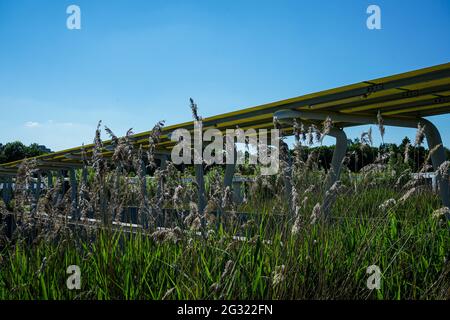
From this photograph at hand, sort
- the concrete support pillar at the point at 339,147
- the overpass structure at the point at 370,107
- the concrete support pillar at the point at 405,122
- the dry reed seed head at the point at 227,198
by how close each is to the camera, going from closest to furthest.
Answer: the dry reed seed head at the point at 227,198 < the overpass structure at the point at 370,107 < the concrete support pillar at the point at 405,122 < the concrete support pillar at the point at 339,147

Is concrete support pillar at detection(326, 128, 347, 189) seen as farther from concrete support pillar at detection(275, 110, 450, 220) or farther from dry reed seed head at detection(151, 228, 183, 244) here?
dry reed seed head at detection(151, 228, 183, 244)

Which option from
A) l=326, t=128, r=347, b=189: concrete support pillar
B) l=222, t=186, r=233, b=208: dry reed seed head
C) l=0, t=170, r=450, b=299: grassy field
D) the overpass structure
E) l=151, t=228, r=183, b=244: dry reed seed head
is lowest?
l=0, t=170, r=450, b=299: grassy field

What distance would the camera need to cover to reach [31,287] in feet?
8.95

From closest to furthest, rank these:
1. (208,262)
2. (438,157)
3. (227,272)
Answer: (227,272)
(208,262)
(438,157)

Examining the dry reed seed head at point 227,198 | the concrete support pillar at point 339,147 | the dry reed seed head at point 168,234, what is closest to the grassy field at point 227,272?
the dry reed seed head at point 168,234

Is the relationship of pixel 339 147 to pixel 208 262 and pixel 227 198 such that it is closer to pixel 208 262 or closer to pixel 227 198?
pixel 227 198

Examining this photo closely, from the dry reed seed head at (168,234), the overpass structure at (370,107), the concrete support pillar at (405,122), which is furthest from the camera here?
the concrete support pillar at (405,122)

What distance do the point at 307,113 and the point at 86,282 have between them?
14.6ft

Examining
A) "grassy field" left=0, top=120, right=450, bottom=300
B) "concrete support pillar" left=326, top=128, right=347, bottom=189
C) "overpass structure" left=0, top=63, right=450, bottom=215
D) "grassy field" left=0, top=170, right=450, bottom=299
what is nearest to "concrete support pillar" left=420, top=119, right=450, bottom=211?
"overpass structure" left=0, top=63, right=450, bottom=215

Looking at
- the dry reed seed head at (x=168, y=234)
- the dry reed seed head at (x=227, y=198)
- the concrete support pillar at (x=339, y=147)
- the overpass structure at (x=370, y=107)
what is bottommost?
the dry reed seed head at (x=168, y=234)

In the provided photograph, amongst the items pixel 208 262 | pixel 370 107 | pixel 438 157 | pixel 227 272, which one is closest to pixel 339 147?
pixel 370 107

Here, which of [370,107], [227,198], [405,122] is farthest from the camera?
[405,122]

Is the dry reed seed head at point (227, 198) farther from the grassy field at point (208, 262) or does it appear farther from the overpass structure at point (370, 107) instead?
the overpass structure at point (370, 107)
